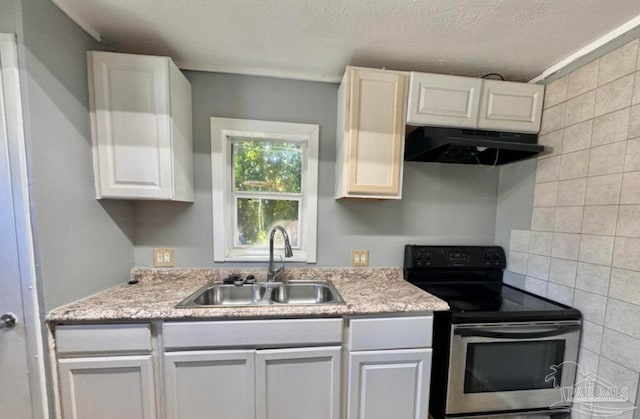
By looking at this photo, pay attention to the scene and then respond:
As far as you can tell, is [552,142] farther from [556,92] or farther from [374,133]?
[374,133]

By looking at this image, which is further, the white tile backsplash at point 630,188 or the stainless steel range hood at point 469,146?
the stainless steel range hood at point 469,146

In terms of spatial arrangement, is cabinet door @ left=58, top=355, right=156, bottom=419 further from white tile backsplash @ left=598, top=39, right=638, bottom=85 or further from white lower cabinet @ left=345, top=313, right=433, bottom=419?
white tile backsplash @ left=598, top=39, right=638, bottom=85

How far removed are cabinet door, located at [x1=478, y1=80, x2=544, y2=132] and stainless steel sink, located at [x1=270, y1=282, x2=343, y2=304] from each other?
144 centimetres

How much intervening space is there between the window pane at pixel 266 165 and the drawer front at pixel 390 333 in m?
0.98

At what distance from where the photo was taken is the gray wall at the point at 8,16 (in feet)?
3.17

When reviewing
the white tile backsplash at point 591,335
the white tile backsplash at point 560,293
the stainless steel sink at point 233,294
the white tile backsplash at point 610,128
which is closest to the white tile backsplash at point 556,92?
the white tile backsplash at point 610,128

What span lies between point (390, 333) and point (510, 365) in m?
0.69

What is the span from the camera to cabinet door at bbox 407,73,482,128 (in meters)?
1.48

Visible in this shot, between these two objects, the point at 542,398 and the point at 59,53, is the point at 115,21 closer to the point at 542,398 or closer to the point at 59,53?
the point at 59,53

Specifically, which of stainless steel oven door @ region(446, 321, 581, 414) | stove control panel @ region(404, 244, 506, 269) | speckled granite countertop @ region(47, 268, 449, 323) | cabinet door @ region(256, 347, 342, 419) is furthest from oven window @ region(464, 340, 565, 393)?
cabinet door @ region(256, 347, 342, 419)

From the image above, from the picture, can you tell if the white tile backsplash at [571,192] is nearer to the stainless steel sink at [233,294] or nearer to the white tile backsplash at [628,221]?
the white tile backsplash at [628,221]

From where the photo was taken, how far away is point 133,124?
4.43 ft

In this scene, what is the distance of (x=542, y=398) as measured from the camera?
1349mm

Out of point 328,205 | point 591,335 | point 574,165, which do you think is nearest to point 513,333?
point 591,335
